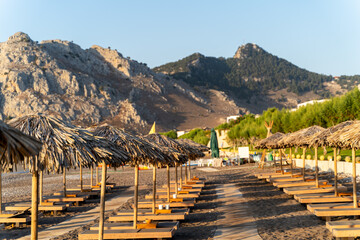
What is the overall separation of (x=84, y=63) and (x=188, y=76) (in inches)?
2305

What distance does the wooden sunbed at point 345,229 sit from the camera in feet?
21.2

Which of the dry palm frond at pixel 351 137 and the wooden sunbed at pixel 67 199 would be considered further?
the wooden sunbed at pixel 67 199

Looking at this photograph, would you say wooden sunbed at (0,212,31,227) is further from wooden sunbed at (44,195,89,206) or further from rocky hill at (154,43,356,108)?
rocky hill at (154,43,356,108)

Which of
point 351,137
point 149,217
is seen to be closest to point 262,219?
point 149,217

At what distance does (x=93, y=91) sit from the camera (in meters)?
94.6

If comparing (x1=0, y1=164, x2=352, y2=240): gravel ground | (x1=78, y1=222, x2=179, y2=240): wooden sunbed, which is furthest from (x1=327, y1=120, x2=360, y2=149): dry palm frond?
(x1=78, y1=222, x2=179, y2=240): wooden sunbed

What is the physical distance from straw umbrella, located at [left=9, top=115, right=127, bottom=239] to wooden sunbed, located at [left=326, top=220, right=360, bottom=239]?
13.9 feet

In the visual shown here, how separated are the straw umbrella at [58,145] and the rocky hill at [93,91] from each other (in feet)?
219

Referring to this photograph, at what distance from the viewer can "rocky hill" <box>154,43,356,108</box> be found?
507 ft

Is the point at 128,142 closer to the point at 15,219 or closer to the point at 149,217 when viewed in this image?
the point at 149,217

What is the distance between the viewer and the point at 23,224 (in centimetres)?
1054

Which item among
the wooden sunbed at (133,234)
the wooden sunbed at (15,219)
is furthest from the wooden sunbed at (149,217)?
the wooden sunbed at (15,219)

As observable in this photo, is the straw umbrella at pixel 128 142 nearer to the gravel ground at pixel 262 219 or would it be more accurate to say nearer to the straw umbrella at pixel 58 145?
the straw umbrella at pixel 58 145

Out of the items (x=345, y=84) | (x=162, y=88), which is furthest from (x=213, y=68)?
(x=162, y=88)
